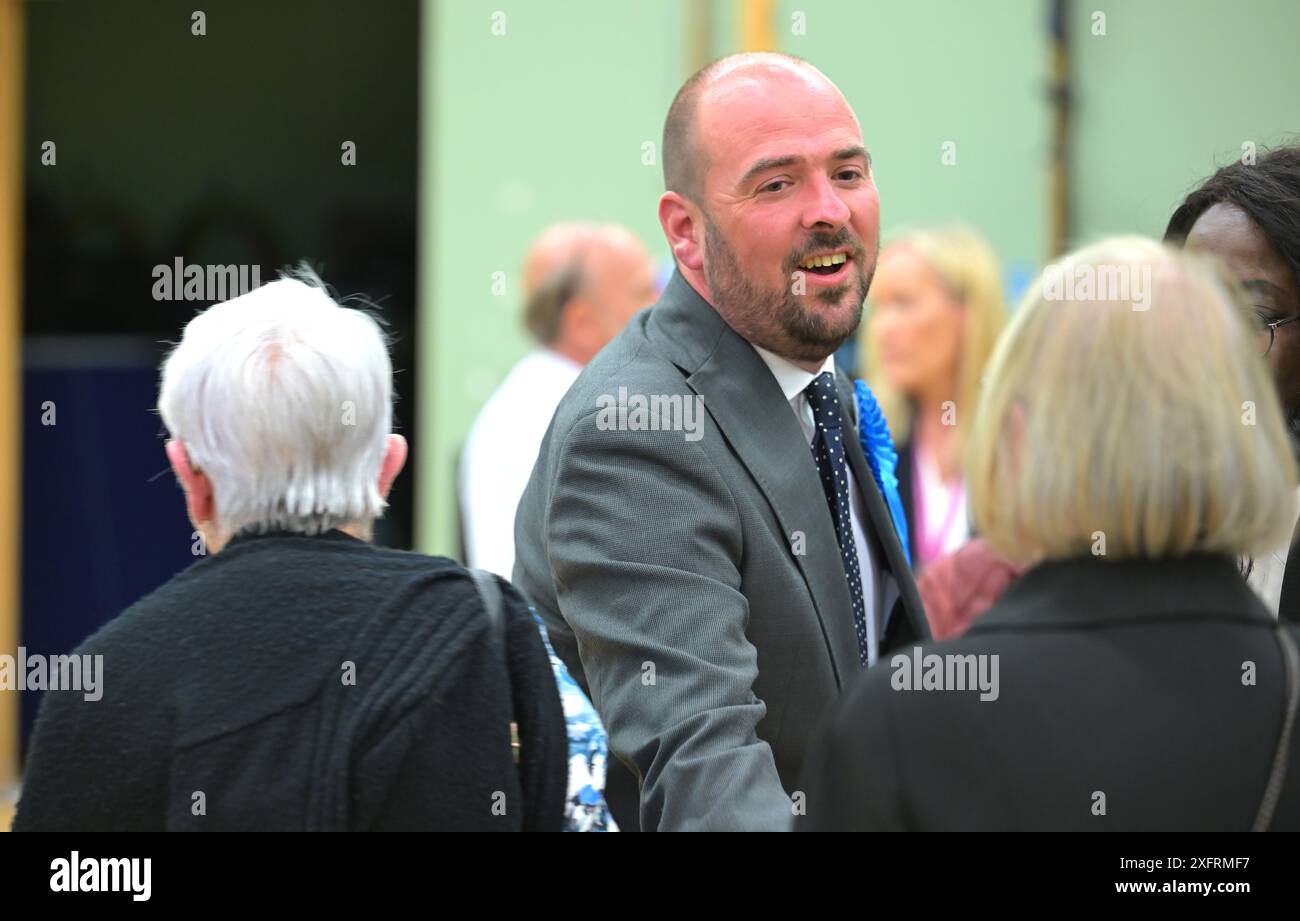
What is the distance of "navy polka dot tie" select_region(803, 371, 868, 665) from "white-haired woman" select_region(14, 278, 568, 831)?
2.03 feet

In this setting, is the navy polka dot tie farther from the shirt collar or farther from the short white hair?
the short white hair

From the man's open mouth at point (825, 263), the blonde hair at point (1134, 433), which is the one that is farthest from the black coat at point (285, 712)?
the man's open mouth at point (825, 263)

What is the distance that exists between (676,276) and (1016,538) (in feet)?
3.87

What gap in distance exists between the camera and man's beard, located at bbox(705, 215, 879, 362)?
Answer: 273 cm

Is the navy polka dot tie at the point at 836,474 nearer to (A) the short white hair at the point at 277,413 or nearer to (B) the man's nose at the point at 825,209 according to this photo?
(B) the man's nose at the point at 825,209

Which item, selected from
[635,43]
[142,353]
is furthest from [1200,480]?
[142,353]

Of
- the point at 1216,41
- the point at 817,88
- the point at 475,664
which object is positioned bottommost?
the point at 475,664

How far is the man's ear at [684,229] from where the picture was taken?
2.84 metres

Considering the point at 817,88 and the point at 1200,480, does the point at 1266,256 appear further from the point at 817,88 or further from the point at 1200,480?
the point at 1200,480

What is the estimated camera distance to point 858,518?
9.41ft

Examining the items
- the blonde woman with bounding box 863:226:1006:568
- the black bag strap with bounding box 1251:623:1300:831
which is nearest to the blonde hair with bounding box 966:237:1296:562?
the black bag strap with bounding box 1251:623:1300:831

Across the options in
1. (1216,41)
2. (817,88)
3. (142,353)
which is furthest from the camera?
(142,353)

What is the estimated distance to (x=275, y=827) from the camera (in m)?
2.09

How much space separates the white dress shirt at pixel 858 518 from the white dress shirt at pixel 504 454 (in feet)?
7.50
